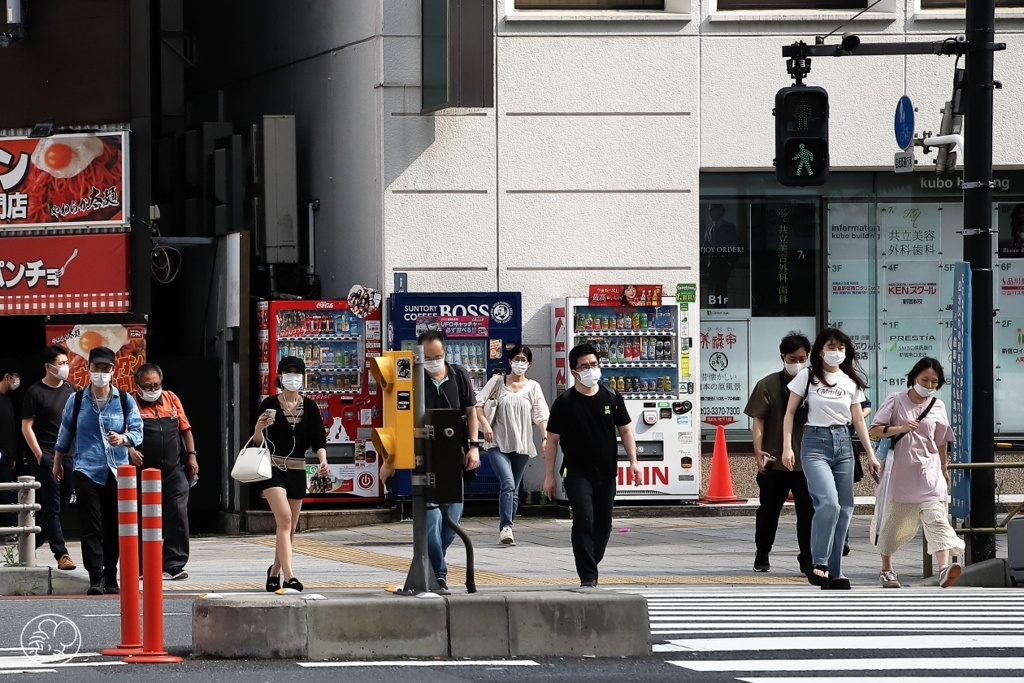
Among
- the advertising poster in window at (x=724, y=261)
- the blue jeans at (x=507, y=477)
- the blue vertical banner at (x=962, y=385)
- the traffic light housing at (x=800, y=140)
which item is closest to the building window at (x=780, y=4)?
the advertising poster in window at (x=724, y=261)

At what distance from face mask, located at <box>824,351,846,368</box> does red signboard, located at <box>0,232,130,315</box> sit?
799 cm

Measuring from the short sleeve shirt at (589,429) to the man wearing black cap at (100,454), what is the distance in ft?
11.3

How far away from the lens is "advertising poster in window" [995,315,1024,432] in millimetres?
18688

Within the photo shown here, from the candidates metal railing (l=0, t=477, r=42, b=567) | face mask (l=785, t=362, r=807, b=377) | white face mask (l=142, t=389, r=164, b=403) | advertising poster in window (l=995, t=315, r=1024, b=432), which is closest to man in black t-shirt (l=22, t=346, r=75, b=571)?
metal railing (l=0, t=477, r=42, b=567)

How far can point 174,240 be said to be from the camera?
18.2 meters

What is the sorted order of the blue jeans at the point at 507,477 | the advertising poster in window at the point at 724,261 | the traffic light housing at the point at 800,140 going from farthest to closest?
the advertising poster in window at the point at 724,261, the blue jeans at the point at 507,477, the traffic light housing at the point at 800,140

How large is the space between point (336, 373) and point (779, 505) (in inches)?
223

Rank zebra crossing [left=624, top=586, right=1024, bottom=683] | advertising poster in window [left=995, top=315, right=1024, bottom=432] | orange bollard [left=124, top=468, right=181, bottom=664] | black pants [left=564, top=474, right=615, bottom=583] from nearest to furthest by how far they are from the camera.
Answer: zebra crossing [left=624, top=586, right=1024, bottom=683], orange bollard [left=124, top=468, right=181, bottom=664], black pants [left=564, top=474, right=615, bottom=583], advertising poster in window [left=995, top=315, right=1024, bottom=432]

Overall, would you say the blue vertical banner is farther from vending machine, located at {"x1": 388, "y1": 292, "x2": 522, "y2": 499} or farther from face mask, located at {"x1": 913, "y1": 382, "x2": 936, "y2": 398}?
vending machine, located at {"x1": 388, "y1": 292, "x2": 522, "y2": 499}

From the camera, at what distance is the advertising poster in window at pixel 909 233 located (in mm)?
18469

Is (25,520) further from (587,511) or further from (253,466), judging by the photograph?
(587,511)

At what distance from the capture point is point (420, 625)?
8414 mm

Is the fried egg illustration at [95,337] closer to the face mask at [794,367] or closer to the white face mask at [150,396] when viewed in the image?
the white face mask at [150,396]

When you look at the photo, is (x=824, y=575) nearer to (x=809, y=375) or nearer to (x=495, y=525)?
(x=809, y=375)
